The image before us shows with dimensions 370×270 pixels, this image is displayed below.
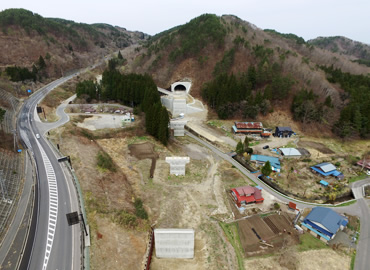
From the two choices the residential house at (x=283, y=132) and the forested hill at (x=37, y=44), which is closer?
the residential house at (x=283, y=132)

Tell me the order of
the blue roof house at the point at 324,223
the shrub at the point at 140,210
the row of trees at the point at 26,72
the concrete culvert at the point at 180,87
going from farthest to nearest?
the concrete culvert at the point at 180,87
the row of trees at the point at 26,72
the shrub at the point at 140,210
the blue roof house at the point at 324,223

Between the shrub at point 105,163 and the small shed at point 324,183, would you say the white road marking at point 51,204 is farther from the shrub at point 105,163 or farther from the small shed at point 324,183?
the small shed at point 324,183

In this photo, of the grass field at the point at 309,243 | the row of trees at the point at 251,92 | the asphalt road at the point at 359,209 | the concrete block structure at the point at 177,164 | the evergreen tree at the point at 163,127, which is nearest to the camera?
the asphalt road at the point at 359,209

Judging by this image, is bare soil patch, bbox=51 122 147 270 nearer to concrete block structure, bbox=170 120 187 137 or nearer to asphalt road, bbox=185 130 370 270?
concrete block structure, bbox=170 120 187 137

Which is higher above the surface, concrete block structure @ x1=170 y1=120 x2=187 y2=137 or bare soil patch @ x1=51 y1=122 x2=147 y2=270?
concrete block structure @ x1=170 y1=120 x2=187 y2=137

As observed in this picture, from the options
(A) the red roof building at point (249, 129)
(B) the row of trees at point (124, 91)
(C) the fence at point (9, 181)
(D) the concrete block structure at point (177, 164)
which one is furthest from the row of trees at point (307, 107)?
(C) the fence at point (9, 181)

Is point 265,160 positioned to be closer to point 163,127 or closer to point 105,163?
point 163,127

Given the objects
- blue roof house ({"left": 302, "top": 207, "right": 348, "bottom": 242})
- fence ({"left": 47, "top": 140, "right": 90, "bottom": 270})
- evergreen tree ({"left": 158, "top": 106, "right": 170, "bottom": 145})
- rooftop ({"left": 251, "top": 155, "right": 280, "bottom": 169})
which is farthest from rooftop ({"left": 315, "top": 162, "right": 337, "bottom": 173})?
fence ({"left": 47, "top": 140, "right": 90, "bottom": 270})
